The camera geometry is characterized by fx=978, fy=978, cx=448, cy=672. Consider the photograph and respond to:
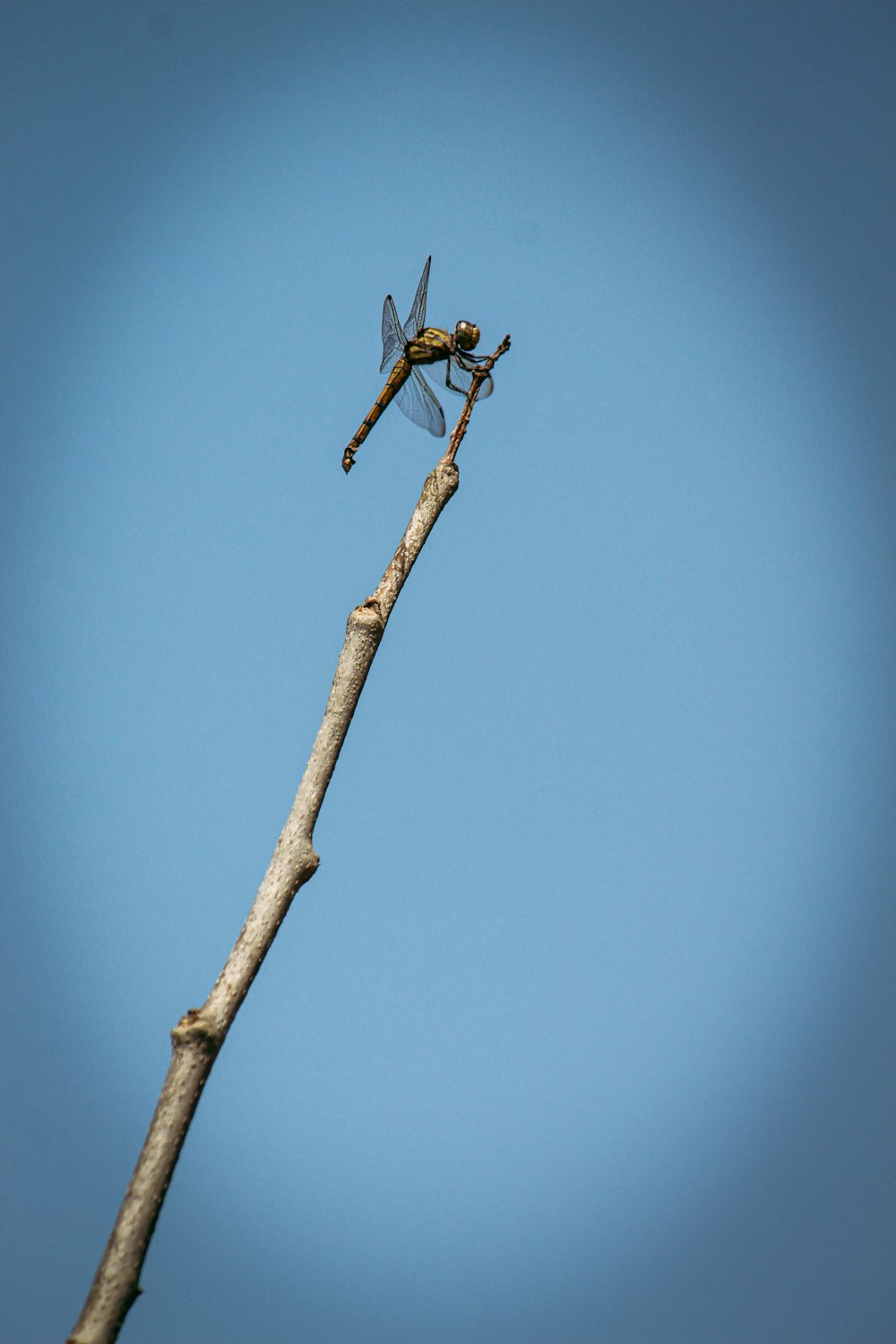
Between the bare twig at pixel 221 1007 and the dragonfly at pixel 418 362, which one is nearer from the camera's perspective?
the bare twig at pixel 221 1007

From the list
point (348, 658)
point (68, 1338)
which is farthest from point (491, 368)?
point (68, 1338)

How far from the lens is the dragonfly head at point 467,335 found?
2996mm

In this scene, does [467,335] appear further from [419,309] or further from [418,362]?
[419,309]

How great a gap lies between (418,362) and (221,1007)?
2.30m

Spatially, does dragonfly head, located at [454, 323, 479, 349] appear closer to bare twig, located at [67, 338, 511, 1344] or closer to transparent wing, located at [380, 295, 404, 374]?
transparent wing, located at [380, 295, 404, 374]

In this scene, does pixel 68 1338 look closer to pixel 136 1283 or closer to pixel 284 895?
pixel 136 1283

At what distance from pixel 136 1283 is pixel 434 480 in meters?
1.56

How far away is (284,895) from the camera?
5.67ft

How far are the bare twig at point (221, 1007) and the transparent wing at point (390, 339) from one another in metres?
1.86

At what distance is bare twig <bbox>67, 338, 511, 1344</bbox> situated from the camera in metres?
1.54

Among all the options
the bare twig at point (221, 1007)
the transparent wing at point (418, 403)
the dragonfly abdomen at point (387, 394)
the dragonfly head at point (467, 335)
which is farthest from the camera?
the transparent wing at point (418, 403)

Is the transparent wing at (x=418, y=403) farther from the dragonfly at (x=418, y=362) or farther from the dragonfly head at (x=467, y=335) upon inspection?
the dragonfly head at (x=467, y=335)

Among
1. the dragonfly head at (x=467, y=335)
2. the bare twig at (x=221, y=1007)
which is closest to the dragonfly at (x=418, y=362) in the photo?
the dragonfly head at (x=467, y=335)

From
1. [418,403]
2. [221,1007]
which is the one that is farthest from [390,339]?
[221,1007]
